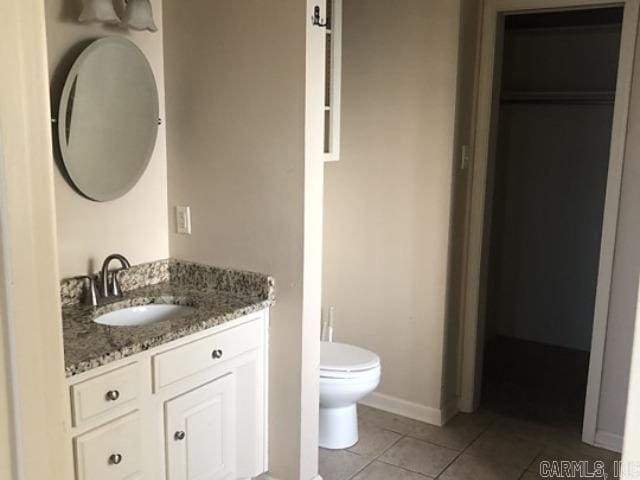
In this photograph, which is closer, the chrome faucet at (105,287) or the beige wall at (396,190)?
the chrome faucet at (105,287)

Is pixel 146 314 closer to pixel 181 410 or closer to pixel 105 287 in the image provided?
pixel 105 287

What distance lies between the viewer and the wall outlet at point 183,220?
106 inches

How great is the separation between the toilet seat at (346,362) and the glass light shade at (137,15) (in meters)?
1.63

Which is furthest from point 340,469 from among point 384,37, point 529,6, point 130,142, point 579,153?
point 579,153

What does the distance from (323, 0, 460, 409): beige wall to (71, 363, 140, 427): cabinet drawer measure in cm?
170

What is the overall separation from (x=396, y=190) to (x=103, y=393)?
190 cm

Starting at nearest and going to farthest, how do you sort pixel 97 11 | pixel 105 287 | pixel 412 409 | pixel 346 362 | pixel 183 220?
1. pixel 97 11
2. pixel 105 287
3. pixel 183 220
4. pixel 346 362
5. pixel 412 409

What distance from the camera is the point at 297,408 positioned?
252cm

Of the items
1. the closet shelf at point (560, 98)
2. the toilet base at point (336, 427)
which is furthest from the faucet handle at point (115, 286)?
the closet shelf at point (560, 98)

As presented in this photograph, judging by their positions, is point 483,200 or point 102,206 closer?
point 102,206

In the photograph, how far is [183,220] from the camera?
2.70 meters

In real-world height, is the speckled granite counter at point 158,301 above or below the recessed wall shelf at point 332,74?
below

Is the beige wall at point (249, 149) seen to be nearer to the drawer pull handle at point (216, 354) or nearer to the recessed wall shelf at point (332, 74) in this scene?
the drawer pull handle at point (216, 354)

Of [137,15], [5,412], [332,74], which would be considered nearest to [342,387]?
[332,74]
